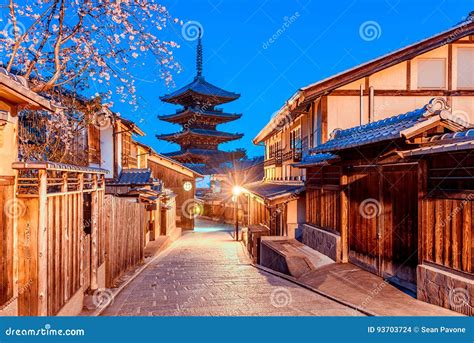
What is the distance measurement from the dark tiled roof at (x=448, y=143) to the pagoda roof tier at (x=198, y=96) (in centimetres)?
3681

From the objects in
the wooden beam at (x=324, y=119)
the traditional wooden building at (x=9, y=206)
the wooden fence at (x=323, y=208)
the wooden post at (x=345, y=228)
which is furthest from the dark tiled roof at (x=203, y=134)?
the traditional wooden building at (x=9, y=206)

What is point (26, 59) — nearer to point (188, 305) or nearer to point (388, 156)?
point (188, 305)

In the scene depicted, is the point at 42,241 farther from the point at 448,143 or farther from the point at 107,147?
the point at 107,147

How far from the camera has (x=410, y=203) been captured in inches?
292

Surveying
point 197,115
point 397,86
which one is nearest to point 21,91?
point 397,86

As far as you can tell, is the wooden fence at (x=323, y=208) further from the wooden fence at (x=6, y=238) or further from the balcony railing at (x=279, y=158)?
the wooden fence at (x=6, y=238)

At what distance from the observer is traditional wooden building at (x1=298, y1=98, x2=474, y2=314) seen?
19.6ft

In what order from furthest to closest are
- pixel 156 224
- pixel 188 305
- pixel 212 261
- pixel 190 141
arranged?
pixel 190 141
pixel 156 224
pixel 212 261
pixel 188 305

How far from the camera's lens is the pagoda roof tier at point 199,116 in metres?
41.7

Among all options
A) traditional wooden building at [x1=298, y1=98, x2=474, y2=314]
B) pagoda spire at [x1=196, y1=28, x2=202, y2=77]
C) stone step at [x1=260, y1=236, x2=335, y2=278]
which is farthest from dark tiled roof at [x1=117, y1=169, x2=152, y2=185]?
pagoda spire at [x1=196, y1=28, x2=202, y2=77]

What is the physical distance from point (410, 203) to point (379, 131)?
215cm

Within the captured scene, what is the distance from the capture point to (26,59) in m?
8.96

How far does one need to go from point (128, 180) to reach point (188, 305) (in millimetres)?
14052

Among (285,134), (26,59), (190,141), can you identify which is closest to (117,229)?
(26,59)
